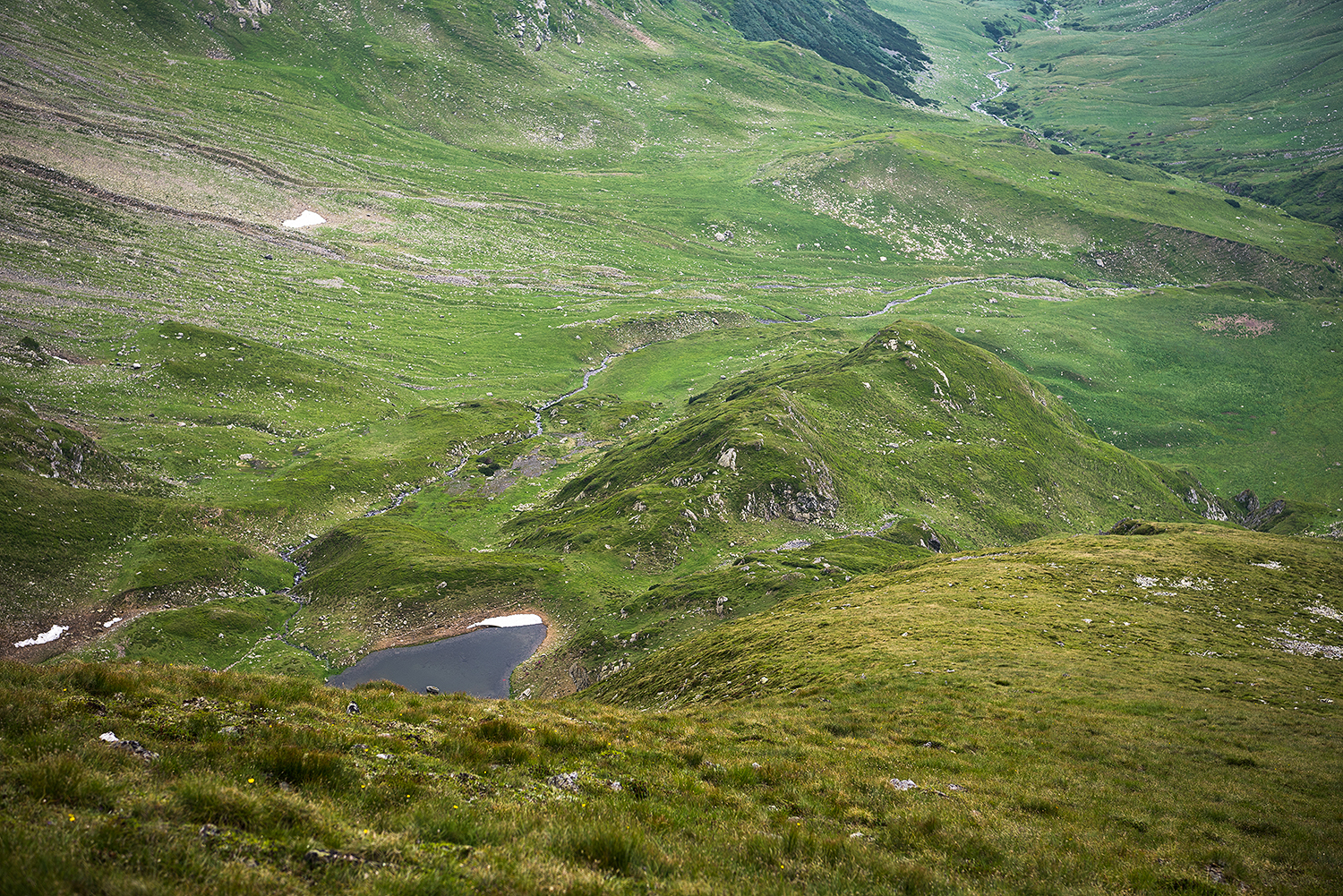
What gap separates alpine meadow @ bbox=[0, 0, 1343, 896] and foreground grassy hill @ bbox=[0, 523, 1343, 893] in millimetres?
124

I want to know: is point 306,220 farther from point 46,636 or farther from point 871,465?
point 871,465

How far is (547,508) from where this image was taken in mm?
93125

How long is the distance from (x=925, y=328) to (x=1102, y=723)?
4182 inches

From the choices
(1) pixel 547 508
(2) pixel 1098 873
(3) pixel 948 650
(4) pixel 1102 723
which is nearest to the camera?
(2) pixel 1098 873

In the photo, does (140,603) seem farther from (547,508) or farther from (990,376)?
(990,376)

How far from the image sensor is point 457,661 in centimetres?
5828

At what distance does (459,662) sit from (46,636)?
31.6 metres

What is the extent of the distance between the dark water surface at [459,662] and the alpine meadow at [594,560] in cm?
84

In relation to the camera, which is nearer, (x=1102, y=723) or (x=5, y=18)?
(x=1102, y=723)

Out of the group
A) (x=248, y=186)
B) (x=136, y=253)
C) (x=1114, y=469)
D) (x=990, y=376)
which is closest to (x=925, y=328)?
(x=990, y=376)

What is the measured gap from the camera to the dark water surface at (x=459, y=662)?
180ft

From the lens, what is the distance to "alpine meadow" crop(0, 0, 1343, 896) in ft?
41.0

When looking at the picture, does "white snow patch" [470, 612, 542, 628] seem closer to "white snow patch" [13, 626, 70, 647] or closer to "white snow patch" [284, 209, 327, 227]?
"white snow patch" [13, 626, 70, 647]

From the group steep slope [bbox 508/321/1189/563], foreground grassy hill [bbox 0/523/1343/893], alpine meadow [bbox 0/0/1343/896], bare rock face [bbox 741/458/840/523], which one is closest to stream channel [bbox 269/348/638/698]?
alpine meadow [bbox 0/0/1343/896]
